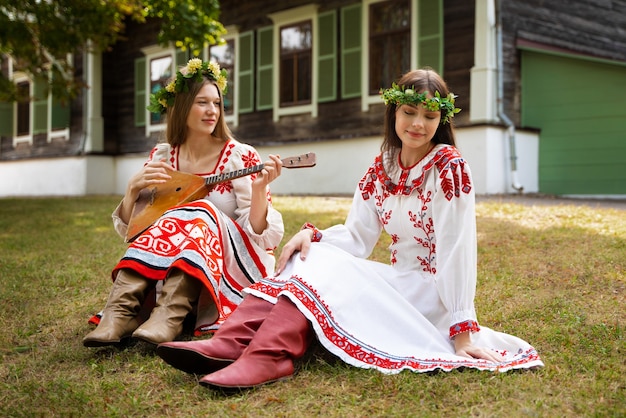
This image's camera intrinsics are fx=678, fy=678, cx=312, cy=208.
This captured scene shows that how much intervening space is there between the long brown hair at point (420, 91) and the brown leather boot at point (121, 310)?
3.96 feet

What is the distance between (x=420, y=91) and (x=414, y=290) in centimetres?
77

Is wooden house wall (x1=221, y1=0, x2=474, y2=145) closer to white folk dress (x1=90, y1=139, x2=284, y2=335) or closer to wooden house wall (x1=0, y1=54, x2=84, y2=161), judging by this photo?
wooden house wall (x1=0, y1=54, x2=84, y2=161)

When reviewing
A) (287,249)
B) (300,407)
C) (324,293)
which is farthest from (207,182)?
(300,407)

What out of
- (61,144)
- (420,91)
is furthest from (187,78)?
(61,144)

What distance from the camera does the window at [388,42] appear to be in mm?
10961

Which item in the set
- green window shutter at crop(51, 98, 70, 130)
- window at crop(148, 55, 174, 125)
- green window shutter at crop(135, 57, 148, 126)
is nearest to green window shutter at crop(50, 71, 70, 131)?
green window shutter at crop(51, 98, 70, 130)

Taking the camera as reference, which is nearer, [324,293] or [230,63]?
[324,293]

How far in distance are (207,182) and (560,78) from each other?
871cm

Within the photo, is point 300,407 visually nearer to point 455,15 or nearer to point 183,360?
point 183,360

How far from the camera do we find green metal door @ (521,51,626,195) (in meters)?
10.3

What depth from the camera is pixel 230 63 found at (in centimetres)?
1421

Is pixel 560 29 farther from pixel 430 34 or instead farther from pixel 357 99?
pixel 357 99

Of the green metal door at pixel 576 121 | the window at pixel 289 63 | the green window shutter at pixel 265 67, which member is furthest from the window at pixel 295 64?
the green metal door at pixel 576 121

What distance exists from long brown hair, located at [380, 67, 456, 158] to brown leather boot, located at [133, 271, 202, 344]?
101 cm
